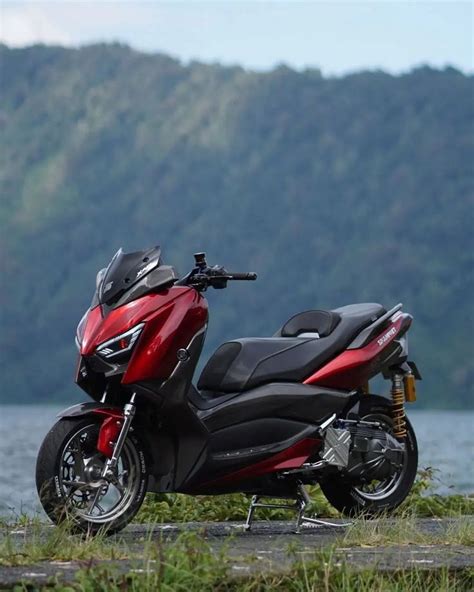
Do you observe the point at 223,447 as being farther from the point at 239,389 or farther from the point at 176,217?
the point at 176,217

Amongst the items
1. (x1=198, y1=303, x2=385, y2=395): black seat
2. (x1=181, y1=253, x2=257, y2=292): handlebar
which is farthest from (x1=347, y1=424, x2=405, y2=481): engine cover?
(x1=181, y1=253, x2=257, y2=292): handlebar

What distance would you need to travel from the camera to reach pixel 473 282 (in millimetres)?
121750

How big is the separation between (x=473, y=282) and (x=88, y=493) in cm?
11648

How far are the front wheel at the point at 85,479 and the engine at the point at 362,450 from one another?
116 centimetres

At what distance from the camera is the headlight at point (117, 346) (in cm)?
706

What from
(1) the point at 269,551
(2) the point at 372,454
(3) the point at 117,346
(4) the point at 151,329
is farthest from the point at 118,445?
(2) the point at 372,454

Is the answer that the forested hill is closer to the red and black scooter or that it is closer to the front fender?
the red and black scooter

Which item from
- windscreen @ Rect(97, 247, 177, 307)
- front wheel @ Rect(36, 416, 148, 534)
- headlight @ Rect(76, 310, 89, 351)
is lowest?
front wheel @ Rect(36, 416, 148, 534)

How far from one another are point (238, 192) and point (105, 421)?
12783 centimetres

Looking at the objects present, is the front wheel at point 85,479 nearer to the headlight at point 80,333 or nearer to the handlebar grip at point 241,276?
the headlight at point 80,333

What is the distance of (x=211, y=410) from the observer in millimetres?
7473

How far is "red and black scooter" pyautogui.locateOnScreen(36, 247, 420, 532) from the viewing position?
7082 mm

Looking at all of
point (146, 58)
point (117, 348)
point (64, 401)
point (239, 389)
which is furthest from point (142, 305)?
point (146, 58)

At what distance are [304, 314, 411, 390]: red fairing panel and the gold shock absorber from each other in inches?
10.1
